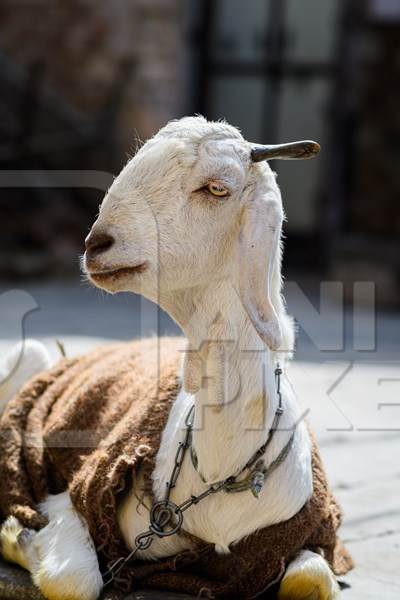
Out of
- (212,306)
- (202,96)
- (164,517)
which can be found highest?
(202,96)

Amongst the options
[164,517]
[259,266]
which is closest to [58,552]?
[164,517]

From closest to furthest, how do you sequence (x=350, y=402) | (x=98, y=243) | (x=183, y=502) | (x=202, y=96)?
(x=98, y=243)
(x=183, y=502)
(x=350, y=402)
(x=202, y=96)

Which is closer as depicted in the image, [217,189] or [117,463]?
[217,189]

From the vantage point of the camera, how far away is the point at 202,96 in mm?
10258

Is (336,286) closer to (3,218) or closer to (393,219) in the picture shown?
(393,219)

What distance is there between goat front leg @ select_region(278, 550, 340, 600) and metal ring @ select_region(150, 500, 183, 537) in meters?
0.32

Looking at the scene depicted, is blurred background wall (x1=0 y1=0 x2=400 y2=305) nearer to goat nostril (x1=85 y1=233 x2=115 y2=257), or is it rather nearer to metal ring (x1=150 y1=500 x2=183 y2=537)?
metal ring (x1=150 y1=500 x2=183 y2=537)


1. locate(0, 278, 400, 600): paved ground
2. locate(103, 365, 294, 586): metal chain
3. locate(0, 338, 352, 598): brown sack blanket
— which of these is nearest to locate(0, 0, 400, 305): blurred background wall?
locate(0, 278, 400, 600): paved ground

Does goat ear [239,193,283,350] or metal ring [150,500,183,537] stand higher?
goat ear [239,193,283,350]

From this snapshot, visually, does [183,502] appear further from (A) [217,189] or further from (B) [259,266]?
(A) [217,189]

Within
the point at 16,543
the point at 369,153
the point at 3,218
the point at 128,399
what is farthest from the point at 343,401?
the point at 3,218

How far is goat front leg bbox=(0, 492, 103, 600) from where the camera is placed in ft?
9.96

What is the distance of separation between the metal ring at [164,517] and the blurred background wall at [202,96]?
6.47 metres

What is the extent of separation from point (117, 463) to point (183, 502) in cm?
23
